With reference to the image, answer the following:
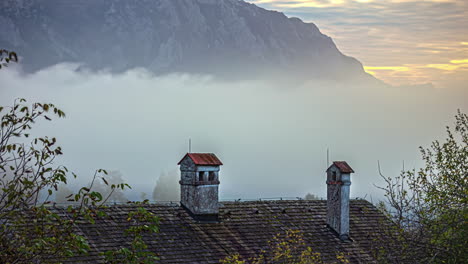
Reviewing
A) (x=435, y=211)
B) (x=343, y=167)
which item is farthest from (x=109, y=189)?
(x=435, y=211)

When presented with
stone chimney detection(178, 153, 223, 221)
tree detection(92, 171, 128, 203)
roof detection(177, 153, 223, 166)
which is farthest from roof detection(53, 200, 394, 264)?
tree detection(92, 171, 128, 203)

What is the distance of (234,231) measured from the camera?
2734cm

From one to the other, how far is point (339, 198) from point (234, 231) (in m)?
4.93

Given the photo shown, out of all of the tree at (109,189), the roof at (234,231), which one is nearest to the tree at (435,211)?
the roof at (234,231)

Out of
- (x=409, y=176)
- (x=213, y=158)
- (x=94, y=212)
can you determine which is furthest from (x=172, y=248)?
(x=94, y=212)

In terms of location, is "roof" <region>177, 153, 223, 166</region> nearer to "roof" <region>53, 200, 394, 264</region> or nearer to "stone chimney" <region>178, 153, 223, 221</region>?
"stone chimney" <region>178, 153, 223, 221</region>

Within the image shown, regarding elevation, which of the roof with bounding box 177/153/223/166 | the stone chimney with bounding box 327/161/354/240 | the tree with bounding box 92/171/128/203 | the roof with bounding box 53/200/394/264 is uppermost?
the tree with bounding box 92/171/128/203

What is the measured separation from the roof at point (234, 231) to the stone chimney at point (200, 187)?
36cm

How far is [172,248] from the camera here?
81.5ft

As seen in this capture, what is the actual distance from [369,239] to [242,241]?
19.5 ft

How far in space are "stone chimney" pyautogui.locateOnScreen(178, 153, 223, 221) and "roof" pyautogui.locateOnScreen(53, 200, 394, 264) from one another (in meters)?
0.36

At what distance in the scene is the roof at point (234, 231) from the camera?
24406 millimetres

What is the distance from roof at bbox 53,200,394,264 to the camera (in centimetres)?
2441

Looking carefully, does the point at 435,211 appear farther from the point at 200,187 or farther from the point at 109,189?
the point at 109,189
